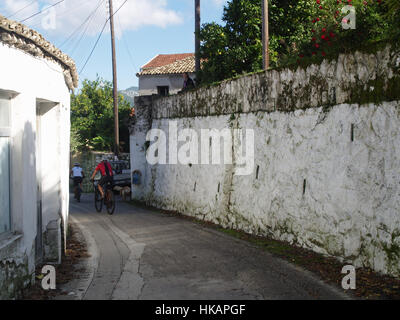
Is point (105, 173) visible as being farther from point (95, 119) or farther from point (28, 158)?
point (95, 119)

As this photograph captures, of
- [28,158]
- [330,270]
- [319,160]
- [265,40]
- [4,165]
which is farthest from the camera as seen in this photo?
[265,40]

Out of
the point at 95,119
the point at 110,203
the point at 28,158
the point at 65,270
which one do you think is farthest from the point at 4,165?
the point at 95,119

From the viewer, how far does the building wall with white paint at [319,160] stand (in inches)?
252

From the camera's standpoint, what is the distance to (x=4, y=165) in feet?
20.4

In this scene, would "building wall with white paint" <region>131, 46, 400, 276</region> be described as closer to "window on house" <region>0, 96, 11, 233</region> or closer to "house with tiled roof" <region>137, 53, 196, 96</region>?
"window on house" <region>0, 96, 11, 233</region>

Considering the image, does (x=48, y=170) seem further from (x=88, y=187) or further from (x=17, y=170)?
(x=88, y=187)

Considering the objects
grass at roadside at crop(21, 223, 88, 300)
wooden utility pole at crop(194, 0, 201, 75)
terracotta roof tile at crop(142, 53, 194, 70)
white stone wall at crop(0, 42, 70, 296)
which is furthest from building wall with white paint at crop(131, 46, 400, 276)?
terracotta roof tile at crop(142, 53, 194, 70)

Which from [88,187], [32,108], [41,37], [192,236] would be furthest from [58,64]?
[88,187]

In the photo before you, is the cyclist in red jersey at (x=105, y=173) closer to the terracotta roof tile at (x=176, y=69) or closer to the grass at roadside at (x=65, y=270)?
the grass at roadside at (x=65, y=270)

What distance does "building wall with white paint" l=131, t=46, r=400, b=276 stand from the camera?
21.0ft

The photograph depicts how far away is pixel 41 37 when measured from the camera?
23.8 feet

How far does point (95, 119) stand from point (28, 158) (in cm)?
2958

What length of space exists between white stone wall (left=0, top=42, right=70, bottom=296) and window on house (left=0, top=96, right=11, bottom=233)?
2.7 inches

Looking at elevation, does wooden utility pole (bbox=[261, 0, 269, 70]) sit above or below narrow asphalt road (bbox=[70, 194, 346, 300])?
above
